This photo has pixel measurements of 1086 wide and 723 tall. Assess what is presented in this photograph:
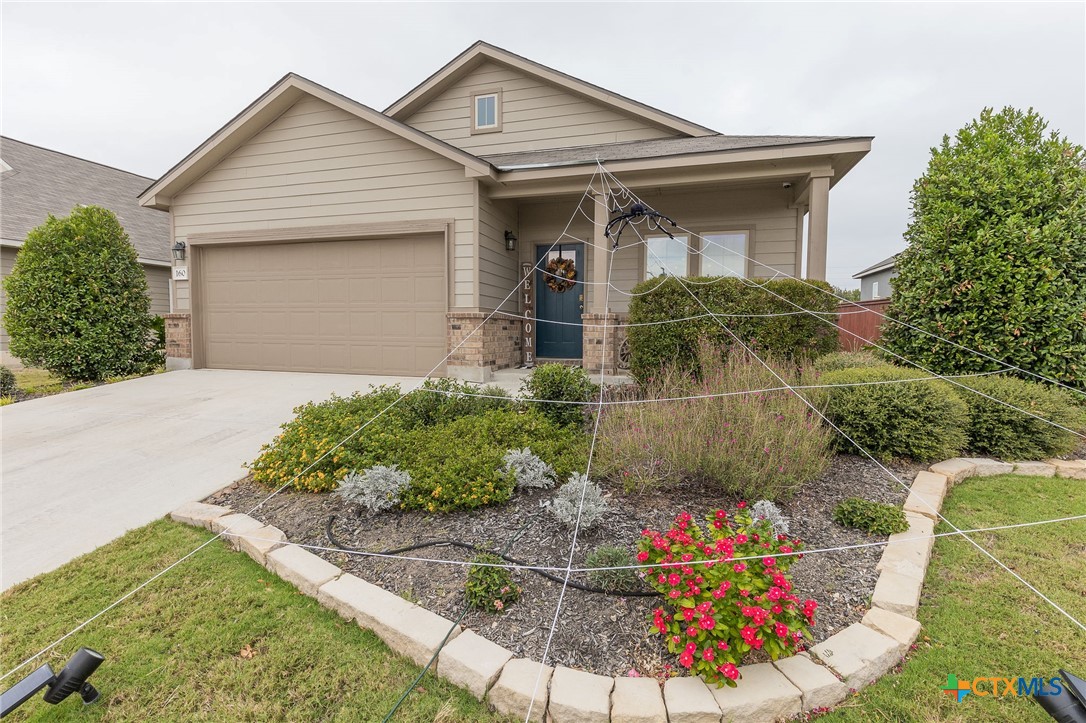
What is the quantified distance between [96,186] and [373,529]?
58.8ft

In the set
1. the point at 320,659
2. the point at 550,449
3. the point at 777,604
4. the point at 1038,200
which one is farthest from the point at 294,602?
the point at 1038,200

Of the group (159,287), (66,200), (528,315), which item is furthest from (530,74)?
(66,200)

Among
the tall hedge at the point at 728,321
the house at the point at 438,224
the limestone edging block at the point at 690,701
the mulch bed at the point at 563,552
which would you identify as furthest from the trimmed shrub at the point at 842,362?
the limestone edging block at the point at 690,701

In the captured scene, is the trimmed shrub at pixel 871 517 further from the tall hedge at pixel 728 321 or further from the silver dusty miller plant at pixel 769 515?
A: the tall hedge at pixel 728 321

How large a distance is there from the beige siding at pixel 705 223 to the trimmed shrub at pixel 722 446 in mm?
3985

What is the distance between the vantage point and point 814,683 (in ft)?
5.70

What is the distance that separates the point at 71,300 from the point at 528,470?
8706 millimetres

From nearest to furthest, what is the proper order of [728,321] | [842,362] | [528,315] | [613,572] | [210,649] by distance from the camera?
[210,649] < [613,572] < [842,362] < [728,321] < [528,315]

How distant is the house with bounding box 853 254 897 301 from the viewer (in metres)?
22.6

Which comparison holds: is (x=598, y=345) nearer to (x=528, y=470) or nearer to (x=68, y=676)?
(x=528, y=470)

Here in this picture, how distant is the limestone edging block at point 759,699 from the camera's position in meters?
1.65

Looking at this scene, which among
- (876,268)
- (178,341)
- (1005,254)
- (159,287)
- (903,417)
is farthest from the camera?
(876,268)

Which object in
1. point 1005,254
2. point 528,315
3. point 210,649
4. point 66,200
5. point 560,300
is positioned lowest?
point 210,649

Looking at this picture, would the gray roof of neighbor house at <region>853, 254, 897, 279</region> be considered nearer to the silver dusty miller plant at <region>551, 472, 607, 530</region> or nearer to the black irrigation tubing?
the silver dusty miller plant at <region>551, 472, 607, 530</region>
